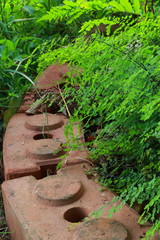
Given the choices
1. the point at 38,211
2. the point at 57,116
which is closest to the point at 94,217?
the point at 38,211

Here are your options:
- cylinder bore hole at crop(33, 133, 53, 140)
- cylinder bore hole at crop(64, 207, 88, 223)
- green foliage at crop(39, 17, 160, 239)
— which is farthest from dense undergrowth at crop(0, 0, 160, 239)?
cylinder bore hole at crop(33, 133, 53, 140)

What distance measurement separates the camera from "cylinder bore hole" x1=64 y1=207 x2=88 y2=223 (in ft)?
5.72

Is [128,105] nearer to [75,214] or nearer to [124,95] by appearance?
[124,95]

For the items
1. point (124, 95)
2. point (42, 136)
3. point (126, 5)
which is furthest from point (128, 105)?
point (42, 136)

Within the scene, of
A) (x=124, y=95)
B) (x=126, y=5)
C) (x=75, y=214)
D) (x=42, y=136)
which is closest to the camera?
(x=124, y=95)

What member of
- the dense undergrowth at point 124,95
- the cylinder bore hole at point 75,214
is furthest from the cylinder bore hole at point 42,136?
the cylinder bore hole at point 75,214

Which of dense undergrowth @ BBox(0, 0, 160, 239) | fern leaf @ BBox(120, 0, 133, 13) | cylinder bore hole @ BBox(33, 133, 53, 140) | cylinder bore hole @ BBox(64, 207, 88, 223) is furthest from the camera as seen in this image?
cylinder bore hole @ BBox(33, 133, 53, 140)

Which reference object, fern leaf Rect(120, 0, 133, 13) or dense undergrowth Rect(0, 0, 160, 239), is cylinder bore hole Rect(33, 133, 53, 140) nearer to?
dense undergrowth Rect(0, 0, 160, 239)

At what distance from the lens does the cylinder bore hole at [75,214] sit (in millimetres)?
1743

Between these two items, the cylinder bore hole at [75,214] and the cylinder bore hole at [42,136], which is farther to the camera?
the cylinder bore hole at [42,136]

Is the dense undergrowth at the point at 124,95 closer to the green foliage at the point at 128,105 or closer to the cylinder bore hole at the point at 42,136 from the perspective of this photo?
the green foliage at the point at 128,105

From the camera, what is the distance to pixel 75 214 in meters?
1.78

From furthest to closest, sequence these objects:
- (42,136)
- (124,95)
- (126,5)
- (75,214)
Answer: (42,136) → (126,5) → (75,214) → (124,95)

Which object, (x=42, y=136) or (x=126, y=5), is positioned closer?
(x=126, y=5)
